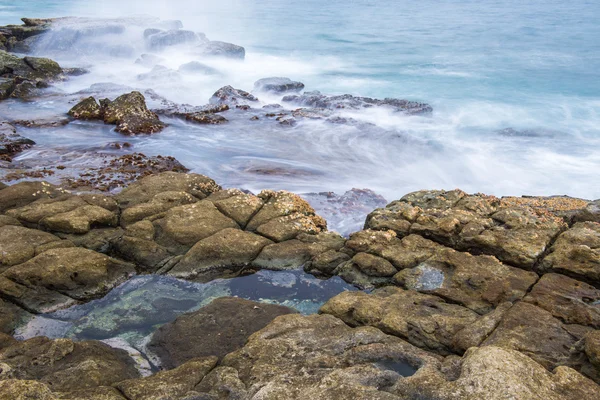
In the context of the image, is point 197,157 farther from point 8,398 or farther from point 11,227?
point 8,398

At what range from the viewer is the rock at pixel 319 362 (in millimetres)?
5523

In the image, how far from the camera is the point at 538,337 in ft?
22.7

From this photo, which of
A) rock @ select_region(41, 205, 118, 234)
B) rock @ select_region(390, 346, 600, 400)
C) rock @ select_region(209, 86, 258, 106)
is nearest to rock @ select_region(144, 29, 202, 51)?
rock @ select_region(209, 86, 258, 106)

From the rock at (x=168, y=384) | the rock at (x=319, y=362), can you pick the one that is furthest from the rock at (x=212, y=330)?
the rock at (x=168, y=384)

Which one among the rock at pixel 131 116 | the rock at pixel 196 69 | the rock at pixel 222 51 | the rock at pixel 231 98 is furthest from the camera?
the rock at pixel 222 51

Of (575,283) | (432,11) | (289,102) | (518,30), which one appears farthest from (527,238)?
(432,11)

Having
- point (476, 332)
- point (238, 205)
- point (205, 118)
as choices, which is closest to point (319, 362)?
point (476, 332)

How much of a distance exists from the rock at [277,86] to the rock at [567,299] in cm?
2408

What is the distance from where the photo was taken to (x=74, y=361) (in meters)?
7.04

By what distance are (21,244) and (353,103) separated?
2073 cm

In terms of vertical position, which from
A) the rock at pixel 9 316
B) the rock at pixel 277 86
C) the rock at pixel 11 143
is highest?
the rock at pixel 277 86

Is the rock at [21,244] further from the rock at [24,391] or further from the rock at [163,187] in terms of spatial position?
the rock at [24,391]

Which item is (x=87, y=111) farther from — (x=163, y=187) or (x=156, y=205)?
(x=156, y=205)

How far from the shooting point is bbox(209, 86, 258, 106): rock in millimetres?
27453
